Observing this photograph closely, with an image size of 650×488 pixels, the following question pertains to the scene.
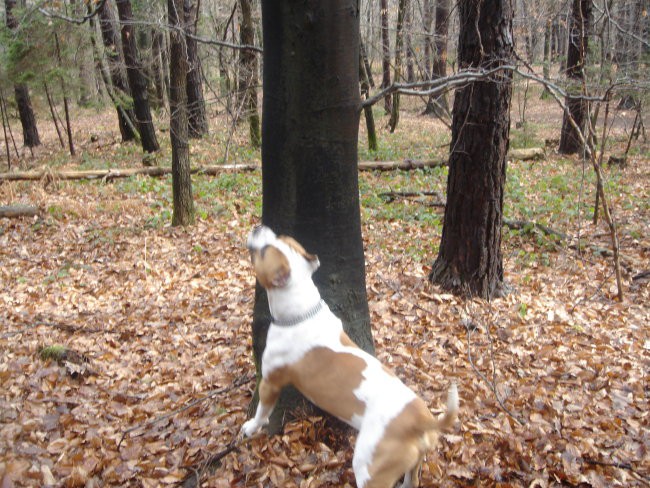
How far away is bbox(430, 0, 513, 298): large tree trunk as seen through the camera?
6.00 m

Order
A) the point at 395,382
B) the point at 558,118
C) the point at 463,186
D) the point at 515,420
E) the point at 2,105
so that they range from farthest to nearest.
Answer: the point at 558,118 → the point at 2,105 → the point at 463,186 → the point at 515,420 → the point at 395,382

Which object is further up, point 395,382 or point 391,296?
point 395,382

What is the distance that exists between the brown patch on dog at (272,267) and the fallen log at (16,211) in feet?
32.0

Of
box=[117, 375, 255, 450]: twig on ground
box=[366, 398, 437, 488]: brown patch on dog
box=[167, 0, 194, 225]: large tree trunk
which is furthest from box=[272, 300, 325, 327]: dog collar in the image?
box=[167, 0, 194, 225]: large tree trunk

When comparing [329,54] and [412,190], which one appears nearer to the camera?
[329,54]

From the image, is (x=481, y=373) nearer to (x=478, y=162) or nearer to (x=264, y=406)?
(x=264, y=406)

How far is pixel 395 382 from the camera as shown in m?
2.99

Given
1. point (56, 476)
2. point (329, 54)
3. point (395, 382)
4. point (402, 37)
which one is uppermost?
point (402, 37)

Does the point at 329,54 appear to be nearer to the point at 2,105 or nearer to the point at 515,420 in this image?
the point at 515,420

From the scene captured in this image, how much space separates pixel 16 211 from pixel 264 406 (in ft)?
31.8

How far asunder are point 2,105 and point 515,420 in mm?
18539

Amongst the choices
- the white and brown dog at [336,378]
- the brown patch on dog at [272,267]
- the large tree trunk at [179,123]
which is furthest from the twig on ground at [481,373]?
the large tree trunk at [179,123]

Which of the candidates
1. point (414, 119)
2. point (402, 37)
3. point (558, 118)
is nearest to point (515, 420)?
point (402, 37)

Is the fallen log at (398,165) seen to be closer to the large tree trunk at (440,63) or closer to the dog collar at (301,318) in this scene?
the large tree trunk at (440,63)
